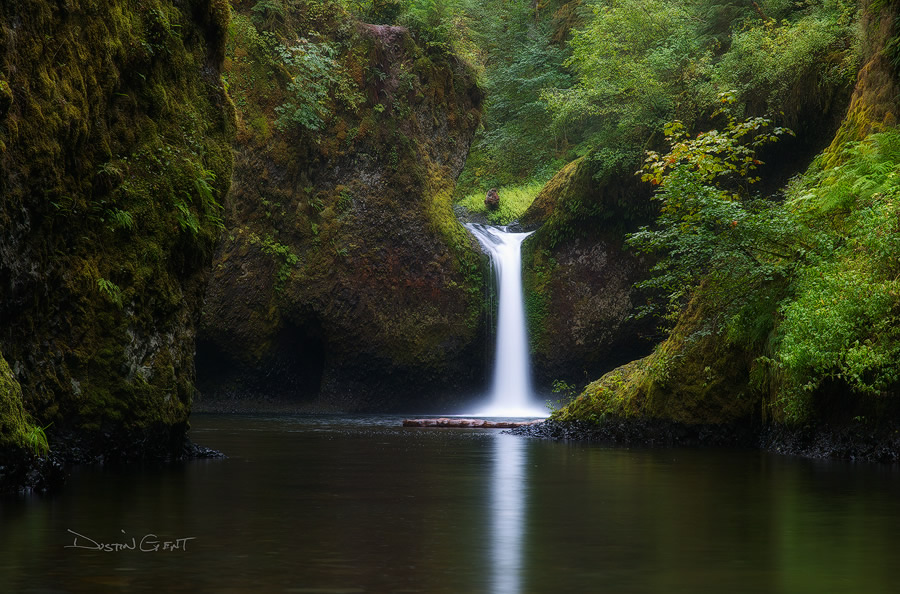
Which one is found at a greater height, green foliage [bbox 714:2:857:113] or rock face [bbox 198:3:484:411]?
green foliage [bbox 714:2:857:113]

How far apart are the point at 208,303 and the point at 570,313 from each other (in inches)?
394

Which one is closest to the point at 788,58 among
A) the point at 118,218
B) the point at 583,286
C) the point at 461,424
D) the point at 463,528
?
the point at 583,286

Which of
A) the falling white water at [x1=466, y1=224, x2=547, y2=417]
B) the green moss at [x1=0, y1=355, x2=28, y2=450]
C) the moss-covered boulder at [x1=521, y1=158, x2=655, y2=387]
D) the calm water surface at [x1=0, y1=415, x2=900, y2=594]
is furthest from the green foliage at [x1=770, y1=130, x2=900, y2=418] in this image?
the falling white water at [x1=466, y1=224, x2=547, y2=417]

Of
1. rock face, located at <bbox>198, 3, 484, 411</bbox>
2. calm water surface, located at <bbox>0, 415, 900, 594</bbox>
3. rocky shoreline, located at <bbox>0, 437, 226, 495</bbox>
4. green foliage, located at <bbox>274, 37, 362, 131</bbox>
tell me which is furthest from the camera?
rock face, located at <bbox>198, 3, 484, 411</bbox>

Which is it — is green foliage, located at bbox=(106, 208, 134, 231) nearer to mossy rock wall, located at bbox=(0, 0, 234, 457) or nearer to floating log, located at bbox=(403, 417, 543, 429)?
mossy rock wall, located at bbox=(0, 0, 234, 457)

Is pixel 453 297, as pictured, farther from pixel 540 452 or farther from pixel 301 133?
pixel 540 452

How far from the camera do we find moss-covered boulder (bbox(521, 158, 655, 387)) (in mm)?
25344

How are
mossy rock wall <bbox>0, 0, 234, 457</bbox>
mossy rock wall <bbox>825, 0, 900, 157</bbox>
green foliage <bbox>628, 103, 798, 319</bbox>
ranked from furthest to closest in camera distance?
1. mossy rock wall <bbox>825, 0, 900, 157</bbox>
2. green foliage <bbox>628, 103, 798, 319</bbox>
3. mossy rock wall <bbox>0, 0, 234, 457</bbox>

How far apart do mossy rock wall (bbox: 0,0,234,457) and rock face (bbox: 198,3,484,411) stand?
1273 centimetres

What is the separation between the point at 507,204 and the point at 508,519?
1027 inches

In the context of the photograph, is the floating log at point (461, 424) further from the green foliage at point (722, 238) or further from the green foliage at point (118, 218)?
the green foliage at point (118, 218)

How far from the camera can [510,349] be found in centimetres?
2575
